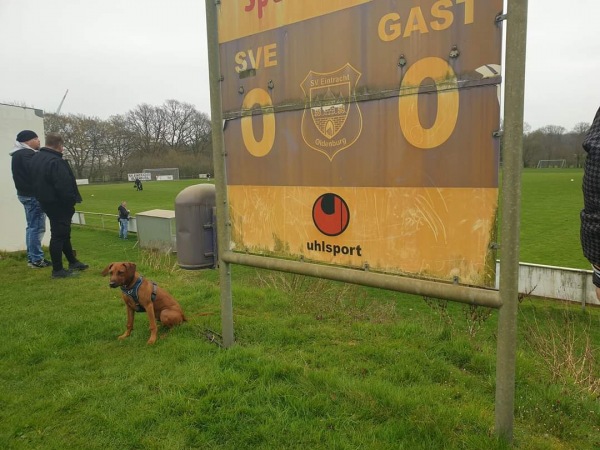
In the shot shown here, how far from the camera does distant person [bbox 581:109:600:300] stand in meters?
1.67

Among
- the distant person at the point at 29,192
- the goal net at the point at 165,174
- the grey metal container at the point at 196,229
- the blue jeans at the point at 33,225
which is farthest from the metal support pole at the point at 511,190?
the goal net at the point at 165,174

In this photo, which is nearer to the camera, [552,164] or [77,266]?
[77,266]

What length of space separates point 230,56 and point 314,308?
3257 millimetres

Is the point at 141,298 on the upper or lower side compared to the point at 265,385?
upper

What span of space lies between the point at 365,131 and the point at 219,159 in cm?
159

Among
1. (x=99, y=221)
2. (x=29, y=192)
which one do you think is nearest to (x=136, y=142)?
(x=99, y=221)

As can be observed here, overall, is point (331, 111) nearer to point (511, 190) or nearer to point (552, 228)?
point (511, 190)

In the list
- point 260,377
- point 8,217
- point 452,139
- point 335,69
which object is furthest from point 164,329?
point 8,217

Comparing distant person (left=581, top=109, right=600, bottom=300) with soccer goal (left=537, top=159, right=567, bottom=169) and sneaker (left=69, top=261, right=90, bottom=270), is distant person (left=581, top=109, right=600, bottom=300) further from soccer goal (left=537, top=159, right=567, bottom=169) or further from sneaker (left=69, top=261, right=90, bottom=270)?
Result: soccer goal (left=537, top=159, right=567, bottom=169)

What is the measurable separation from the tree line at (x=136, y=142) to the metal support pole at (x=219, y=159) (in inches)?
3034

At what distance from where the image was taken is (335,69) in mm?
3092

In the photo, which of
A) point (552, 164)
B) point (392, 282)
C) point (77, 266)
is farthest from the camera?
point (552, 164)

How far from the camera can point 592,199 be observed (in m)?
1.69

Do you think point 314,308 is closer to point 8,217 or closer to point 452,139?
point 452,139
